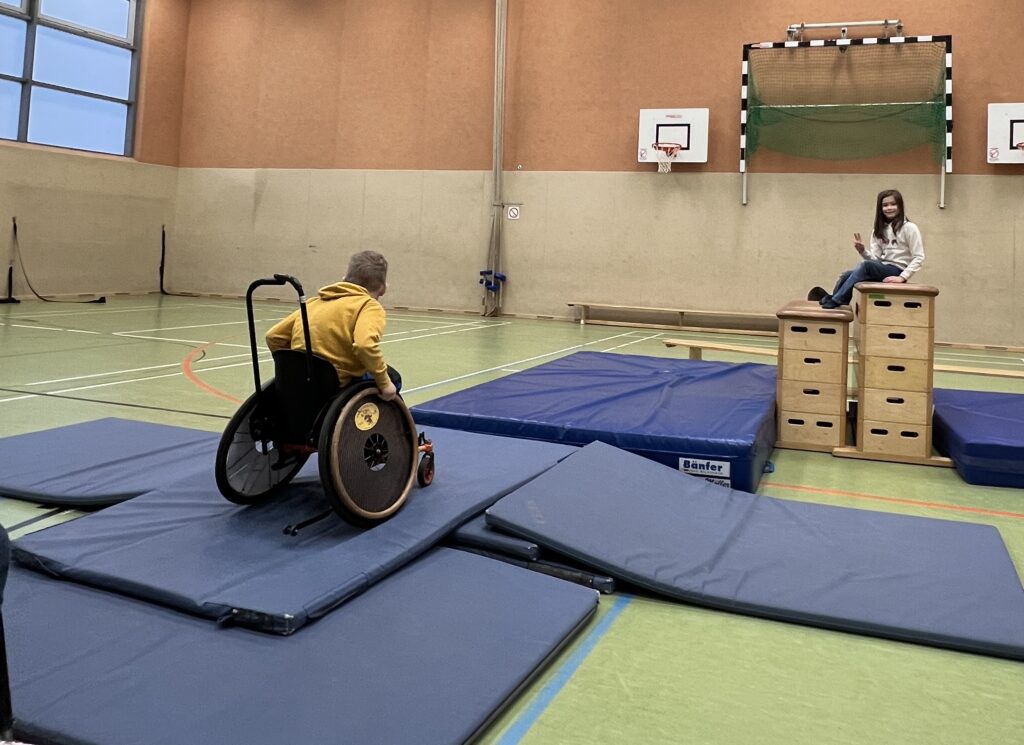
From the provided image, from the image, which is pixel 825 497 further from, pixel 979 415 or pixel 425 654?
pixel 425 654

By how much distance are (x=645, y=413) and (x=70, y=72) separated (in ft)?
43.8

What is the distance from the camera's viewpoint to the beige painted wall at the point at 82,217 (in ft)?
43.9

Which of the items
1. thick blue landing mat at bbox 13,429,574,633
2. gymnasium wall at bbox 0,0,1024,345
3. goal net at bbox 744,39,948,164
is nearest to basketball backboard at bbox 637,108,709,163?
gymnasium wall at bbox 0,0,1024,345

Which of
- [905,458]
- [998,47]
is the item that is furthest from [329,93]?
[905,458]

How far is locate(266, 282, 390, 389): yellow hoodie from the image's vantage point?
2.89 meters

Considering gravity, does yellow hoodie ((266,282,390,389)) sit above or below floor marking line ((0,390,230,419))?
above

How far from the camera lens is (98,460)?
12.6ft

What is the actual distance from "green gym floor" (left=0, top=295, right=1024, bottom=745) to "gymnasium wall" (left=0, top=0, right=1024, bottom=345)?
17.3 feet

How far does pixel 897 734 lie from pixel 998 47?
12.5m

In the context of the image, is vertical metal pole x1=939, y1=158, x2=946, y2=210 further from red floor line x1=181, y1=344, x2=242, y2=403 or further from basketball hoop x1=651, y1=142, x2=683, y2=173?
red floor line x1=181, y1=344, x2=242, y2=403

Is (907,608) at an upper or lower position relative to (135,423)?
lower

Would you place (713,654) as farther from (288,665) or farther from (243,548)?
(243,548)

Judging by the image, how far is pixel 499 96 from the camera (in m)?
13.8

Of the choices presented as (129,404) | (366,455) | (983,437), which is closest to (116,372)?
(129,404)
